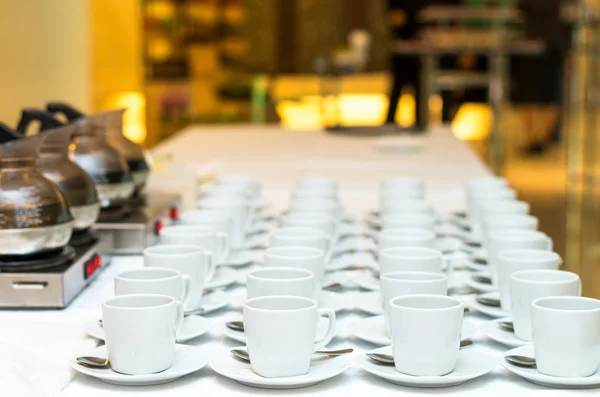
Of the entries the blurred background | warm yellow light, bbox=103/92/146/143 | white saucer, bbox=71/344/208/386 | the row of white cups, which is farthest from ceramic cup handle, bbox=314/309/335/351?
warm yellow light, bbox=103/92/146/143

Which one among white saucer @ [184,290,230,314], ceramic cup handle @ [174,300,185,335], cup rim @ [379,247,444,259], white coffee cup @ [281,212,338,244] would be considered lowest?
white saucer @ [184,290,230,314]

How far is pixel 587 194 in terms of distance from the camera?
6371 millimetres

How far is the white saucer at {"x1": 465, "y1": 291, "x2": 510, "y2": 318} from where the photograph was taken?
1.19 m

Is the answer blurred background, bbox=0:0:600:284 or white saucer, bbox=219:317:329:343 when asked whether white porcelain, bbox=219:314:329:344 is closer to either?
white saucer, bbox=219:317:329:343

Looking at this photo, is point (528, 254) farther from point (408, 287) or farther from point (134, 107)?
point (134, 107)

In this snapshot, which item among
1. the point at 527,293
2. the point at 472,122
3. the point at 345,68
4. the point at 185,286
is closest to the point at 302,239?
the point at 185,286

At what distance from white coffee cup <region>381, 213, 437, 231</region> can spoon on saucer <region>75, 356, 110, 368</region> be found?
0.71 m

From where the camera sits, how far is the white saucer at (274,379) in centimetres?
94

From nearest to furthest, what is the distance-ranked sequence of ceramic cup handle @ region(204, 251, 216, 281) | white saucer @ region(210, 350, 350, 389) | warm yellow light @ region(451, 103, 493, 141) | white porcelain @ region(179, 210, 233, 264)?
1. white saucer @ region(210, 350, 350, 389)
2. ceramic cup handle @ region(204, 251, 216, 281)
3. white porcelain @ region(179, 210, 233, 264)
4. warm yellow light @ region(451, 103, 493, 141)

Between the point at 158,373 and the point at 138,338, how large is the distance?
0.04 meters

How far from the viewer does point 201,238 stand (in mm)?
1384

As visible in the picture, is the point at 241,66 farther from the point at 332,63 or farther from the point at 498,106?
the point at 498,106

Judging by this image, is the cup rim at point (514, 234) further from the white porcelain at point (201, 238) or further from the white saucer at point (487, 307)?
the white porcelain at point (201, 238)

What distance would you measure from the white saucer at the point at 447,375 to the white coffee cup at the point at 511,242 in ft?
1.14
